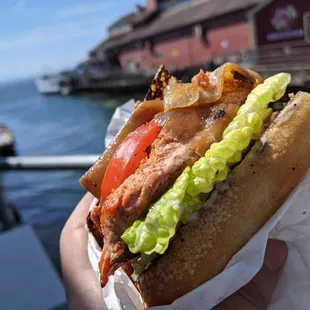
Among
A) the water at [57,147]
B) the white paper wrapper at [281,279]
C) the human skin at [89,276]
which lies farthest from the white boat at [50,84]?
the white paper wrapper at [281,279]

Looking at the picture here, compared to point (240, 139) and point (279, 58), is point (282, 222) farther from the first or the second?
point (279, 58)

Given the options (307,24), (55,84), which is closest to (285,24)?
(307,24)

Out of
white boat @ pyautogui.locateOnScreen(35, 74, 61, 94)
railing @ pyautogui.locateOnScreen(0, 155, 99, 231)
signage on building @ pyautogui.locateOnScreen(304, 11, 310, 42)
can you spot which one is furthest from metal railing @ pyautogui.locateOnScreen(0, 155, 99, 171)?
white boat @ pyautogui.locateOnScreen(35, 74, 61, 94)

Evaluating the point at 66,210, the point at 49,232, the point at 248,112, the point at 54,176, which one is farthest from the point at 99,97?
the point at 248,112

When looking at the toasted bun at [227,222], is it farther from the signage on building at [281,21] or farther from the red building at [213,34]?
the signage on building at [281,21]

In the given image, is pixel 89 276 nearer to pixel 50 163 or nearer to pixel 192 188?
pixel 192 188

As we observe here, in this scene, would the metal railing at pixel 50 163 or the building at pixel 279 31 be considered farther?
the building at pixel 279 31

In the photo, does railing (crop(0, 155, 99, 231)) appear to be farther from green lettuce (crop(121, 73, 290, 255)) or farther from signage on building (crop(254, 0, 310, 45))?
signage on building (crop(254, 0, 310, 45))
